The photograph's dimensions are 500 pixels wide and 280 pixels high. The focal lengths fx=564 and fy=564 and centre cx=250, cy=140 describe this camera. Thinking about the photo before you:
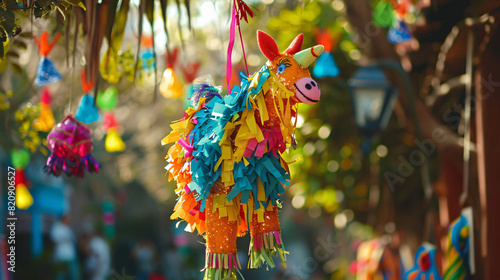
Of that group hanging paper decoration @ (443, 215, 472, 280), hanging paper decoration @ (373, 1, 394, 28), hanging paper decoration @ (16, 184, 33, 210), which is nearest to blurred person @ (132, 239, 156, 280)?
hanging paper decoration @ (16, 184, 33, 210)

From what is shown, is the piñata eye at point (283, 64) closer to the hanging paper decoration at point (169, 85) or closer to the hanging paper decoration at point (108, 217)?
the hanging paper decoration at point (169, 85)

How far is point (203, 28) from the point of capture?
8.44 meters

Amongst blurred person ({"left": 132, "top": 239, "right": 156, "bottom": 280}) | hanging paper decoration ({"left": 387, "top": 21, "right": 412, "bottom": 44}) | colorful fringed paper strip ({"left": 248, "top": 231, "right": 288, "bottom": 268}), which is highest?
hanging paper decoration ({"left": 387, "top": 21, "right": 412, "bottom": 44})

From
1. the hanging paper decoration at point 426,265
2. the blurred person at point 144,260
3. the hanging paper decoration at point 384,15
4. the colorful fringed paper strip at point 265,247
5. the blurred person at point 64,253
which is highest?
the hanging paper decoration at point 384,15

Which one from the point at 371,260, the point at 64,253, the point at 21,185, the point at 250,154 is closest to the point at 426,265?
the point at 371,260

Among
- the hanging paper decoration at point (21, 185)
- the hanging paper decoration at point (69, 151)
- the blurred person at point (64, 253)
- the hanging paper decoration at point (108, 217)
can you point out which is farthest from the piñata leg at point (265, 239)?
the hanging paper decoration at point (108, 217)

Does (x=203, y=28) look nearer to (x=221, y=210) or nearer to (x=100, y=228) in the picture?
(x=100, y=228)

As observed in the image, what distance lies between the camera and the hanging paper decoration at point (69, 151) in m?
2.17

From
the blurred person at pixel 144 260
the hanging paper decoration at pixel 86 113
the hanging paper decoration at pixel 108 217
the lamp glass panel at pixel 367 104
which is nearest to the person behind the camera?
the hanging paper decoration at pixel 86 113

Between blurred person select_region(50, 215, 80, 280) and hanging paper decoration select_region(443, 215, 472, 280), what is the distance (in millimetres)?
6081

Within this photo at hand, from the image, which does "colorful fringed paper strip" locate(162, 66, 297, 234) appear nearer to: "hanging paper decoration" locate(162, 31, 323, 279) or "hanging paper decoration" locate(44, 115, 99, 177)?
"hanging paper decoration" locate(162, 31, 323, 279)

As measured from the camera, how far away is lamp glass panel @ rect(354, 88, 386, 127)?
3654mm

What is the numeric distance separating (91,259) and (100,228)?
1520 millimetres

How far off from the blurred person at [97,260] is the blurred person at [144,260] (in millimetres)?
735
